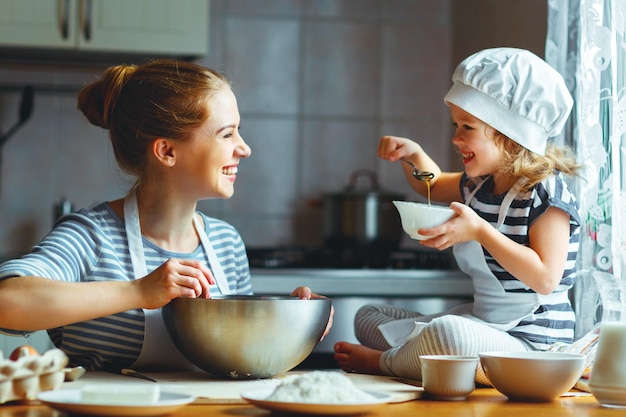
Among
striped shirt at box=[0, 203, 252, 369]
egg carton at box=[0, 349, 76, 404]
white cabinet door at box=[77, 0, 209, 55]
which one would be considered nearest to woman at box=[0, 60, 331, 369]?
striped shirt at box=[0, 203, 252, 369]

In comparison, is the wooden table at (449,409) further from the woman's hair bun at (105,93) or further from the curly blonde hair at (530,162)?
the woman's hair bun at (105,93)

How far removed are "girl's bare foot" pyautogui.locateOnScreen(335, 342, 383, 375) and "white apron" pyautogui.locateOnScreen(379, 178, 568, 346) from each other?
66mm

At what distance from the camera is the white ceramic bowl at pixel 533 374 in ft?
3.75

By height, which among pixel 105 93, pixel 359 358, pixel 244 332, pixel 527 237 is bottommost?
pixel 359 358

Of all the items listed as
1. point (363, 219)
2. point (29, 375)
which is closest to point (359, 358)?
point (29, 375)

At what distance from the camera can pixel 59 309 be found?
1245mm

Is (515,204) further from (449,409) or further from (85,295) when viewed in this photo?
(85,295)

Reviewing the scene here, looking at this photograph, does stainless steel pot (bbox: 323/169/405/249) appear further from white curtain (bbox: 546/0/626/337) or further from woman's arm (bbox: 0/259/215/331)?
woman's arm (bbox: 0/259/215/331)

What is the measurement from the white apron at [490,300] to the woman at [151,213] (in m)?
0.23

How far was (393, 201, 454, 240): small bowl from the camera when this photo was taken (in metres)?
1.36

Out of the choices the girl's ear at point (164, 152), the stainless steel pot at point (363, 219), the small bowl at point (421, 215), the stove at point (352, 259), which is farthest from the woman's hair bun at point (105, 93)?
the stainless steel pot at point (363, 219)

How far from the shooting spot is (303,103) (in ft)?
10.6

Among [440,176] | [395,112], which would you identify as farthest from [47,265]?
[395,112]

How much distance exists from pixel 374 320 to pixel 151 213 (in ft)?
1.59
